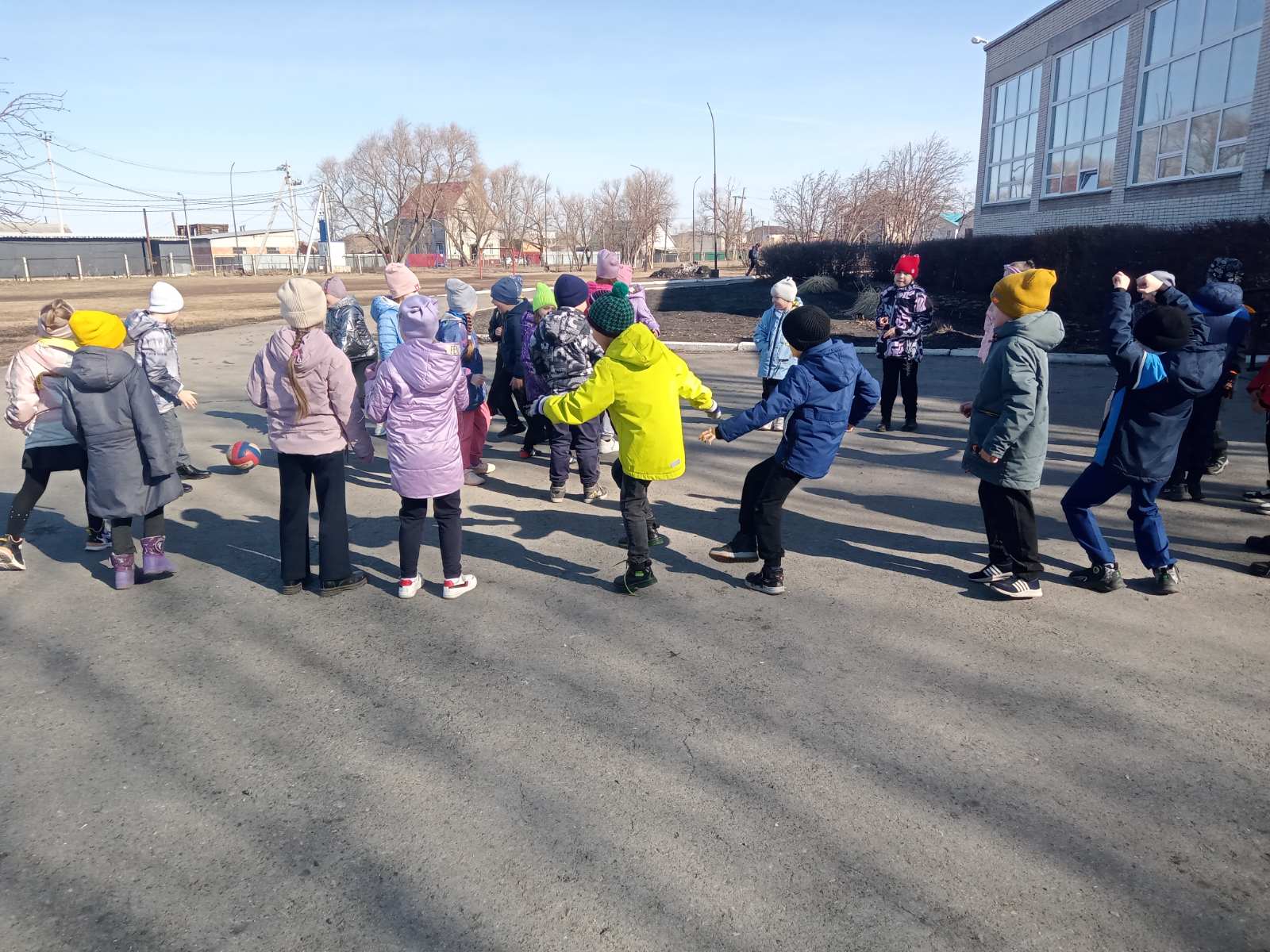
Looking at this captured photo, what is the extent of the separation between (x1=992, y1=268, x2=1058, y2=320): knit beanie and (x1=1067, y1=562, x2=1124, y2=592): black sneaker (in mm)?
1622

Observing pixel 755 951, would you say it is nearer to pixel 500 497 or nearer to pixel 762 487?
pixel 762 487

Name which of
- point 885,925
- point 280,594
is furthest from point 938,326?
point 885,925

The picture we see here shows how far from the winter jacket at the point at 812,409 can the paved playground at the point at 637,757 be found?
2.87ft

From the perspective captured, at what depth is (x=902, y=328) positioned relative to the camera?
8.99 meters

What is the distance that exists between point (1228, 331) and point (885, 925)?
19.9 ft

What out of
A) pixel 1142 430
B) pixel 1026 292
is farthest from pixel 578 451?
pixel 1142 430

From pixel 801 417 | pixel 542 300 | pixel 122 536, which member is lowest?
pixel 122 536

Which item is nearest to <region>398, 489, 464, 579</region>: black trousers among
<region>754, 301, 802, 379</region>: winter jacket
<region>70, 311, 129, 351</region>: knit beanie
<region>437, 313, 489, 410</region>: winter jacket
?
<region>437, 313, 489, 410</region>: winter jacket

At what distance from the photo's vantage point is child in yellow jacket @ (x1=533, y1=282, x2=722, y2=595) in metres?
5.00

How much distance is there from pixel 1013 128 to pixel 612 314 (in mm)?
28593

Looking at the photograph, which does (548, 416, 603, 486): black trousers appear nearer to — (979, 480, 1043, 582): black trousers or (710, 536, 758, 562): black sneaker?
(710, 536, 758, 562): black sneaker

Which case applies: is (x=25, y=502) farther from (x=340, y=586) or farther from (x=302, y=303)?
(x=302, y=303)

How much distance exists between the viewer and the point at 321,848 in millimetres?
2957

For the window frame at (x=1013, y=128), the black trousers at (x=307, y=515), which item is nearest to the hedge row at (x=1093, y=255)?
the window frame at (x=1013, y=128)
